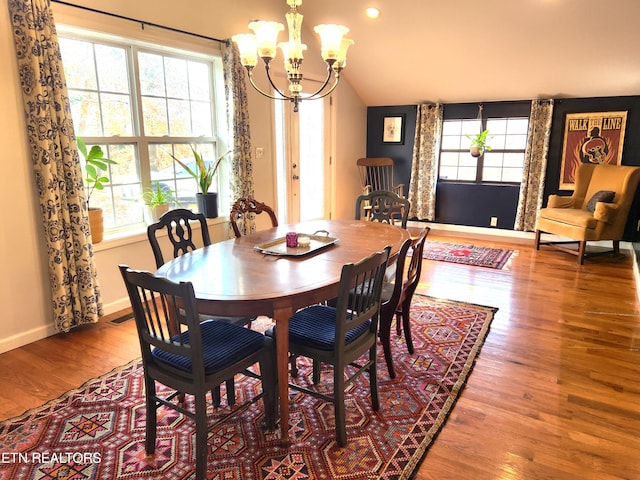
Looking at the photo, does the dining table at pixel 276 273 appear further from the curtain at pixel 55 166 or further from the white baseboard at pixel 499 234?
the white baseboard at pixel 499 234

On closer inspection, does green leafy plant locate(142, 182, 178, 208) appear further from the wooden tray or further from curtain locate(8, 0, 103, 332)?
the wooden tray

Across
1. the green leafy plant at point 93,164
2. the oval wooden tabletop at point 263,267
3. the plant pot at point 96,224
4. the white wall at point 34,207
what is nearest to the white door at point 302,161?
the white wall at point 34,207

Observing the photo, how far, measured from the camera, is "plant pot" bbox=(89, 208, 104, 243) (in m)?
3.26

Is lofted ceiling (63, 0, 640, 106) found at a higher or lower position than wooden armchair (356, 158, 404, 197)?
higher

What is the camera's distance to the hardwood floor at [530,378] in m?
1.92

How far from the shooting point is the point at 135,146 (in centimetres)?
368

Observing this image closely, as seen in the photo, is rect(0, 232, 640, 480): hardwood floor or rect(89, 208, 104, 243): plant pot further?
rect(89, 208, 104, 243): plant pot

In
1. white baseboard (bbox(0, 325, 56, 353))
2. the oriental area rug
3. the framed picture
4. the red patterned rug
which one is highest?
the framed picture

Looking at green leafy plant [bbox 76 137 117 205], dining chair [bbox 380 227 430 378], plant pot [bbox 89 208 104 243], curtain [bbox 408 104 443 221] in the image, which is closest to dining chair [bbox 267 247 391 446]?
dining chair [bbox 380 227 430 378]

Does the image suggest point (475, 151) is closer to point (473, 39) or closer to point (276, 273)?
point (473, 39)

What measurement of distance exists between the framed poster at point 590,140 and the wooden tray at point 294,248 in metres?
4.28

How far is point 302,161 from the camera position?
5594 mm

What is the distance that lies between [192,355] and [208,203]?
2.63 meters

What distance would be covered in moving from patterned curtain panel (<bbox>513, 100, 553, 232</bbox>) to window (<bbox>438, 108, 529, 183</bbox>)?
0.59 ft
